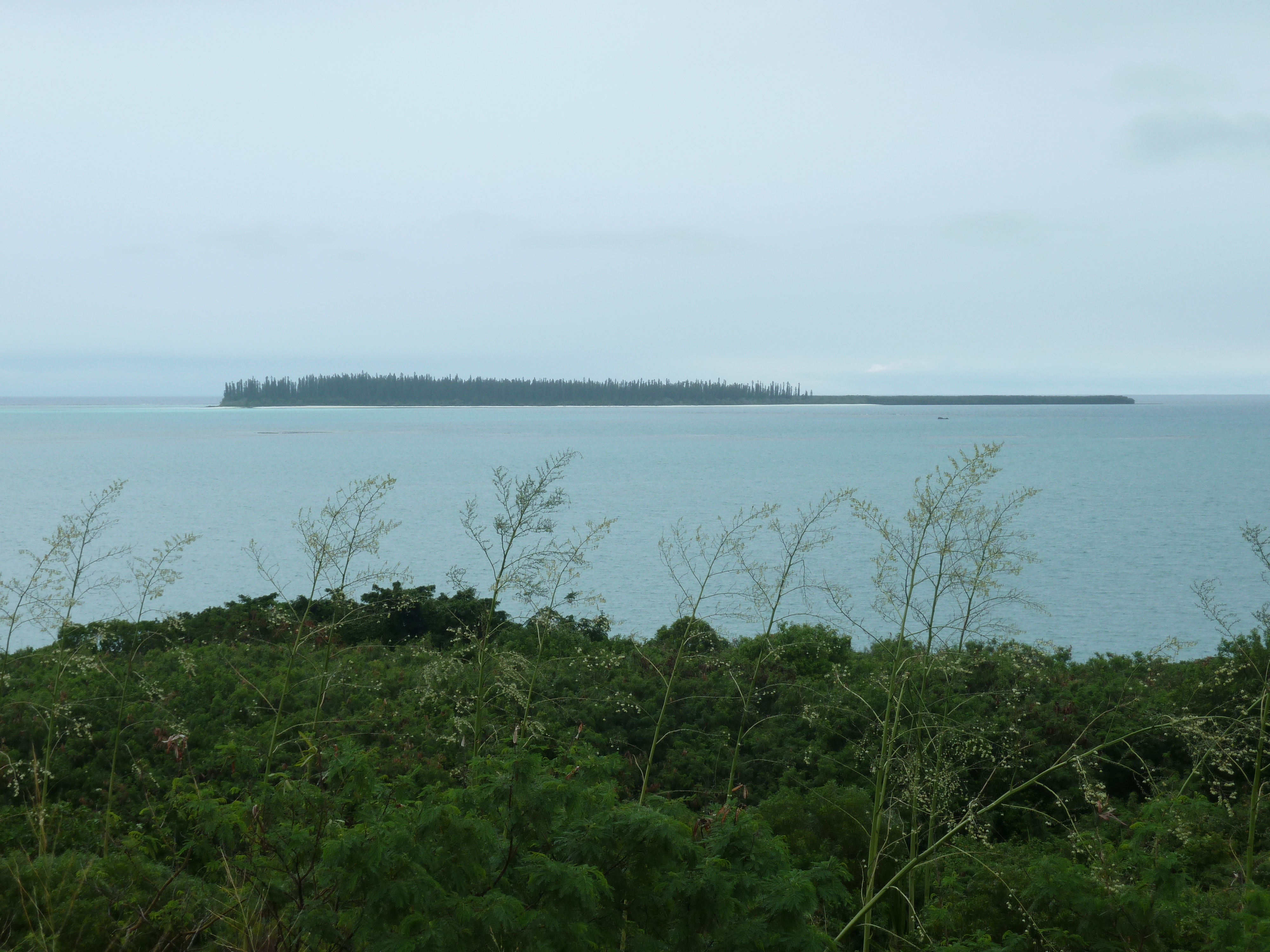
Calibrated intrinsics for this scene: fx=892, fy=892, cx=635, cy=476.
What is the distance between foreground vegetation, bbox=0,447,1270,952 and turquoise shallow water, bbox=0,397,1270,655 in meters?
11.2

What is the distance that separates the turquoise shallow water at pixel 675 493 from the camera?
26344mm

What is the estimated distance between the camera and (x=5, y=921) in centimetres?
416

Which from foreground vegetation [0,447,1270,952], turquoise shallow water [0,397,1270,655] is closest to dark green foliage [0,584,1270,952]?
foreground vegetation [0,447,1270,952]

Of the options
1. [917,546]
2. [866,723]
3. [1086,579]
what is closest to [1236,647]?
[866,723]

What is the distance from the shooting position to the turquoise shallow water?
2634 centimetres

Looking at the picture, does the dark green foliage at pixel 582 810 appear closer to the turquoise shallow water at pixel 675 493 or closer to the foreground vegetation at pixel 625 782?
the foreground vegetation at pixel 625 782

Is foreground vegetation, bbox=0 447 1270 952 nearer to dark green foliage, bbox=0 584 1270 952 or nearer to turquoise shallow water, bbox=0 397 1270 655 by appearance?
dark green foliage, bbox=0 584 1270 952

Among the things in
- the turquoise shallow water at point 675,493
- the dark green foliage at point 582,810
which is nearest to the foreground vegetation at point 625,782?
the dark green foliage at point 582,810

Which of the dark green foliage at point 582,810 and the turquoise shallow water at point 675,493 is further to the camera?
the turquoise shallow water at point 675,493

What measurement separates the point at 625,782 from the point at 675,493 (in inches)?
1673

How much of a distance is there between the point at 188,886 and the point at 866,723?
6.35m

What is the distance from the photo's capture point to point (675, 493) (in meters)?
50.7

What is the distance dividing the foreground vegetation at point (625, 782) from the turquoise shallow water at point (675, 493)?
11.2 m

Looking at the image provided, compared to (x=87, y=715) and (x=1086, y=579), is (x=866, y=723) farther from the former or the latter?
(x=1086, y=579)
